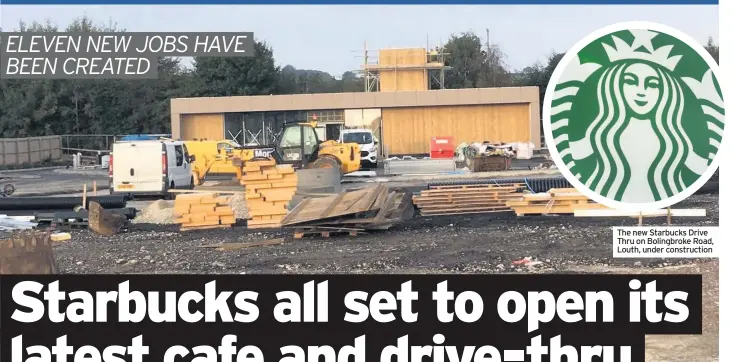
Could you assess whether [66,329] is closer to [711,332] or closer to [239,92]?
[711,332]

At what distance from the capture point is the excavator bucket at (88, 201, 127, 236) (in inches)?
719

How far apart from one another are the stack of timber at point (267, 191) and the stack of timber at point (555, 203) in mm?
4561

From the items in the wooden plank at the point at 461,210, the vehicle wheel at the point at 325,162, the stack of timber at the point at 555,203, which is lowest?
the wooden plank at the point at 461,210

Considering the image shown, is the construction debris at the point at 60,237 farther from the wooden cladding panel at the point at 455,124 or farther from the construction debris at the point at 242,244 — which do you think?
the wooden cladding panel at the point at 455,124

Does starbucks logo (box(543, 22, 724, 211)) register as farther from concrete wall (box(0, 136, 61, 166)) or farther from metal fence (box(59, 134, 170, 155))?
metal fence (box(59, 134, 170, 155))

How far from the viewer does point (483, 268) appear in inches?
530

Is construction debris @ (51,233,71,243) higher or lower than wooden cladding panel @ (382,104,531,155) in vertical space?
lower

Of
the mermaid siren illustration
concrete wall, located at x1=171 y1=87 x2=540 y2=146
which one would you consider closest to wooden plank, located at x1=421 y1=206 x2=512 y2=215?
the mermaid siren illustration

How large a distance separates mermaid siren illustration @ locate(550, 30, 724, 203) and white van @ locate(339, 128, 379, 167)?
98.1 feet

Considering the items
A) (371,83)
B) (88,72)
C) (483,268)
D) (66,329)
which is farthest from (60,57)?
(371,83)

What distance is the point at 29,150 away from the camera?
51.6 m

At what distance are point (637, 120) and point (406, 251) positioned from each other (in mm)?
6550

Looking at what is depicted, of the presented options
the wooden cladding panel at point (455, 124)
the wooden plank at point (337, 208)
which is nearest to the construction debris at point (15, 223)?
the wooden plank at point (337, 208)

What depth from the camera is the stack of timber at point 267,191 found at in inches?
707
